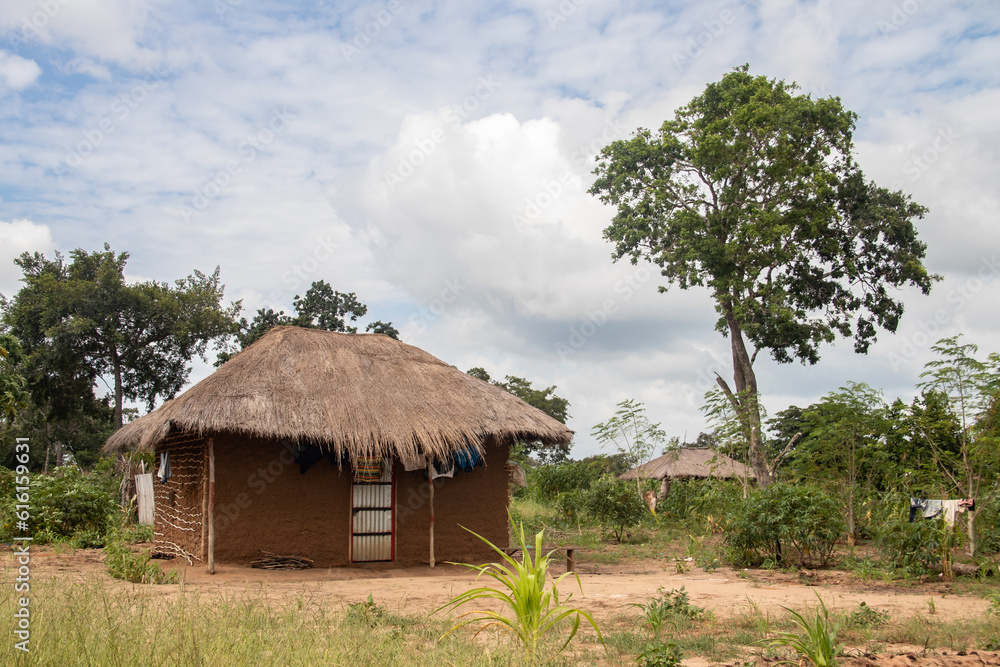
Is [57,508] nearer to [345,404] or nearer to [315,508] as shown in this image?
[315,508]

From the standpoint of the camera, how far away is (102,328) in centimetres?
2228

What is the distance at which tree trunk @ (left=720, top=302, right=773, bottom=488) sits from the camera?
17812mm

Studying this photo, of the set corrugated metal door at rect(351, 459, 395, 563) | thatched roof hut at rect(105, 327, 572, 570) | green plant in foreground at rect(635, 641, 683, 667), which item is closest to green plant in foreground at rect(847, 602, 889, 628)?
green plant in foreground at rect(635, 641, 683, 667)

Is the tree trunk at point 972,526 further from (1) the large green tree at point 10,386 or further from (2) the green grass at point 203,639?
(1) the large green tree at point 10,386

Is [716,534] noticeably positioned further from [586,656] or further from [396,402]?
[586,656]

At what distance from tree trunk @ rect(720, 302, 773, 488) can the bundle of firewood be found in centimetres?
1110

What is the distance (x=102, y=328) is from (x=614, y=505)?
16239 millimetres

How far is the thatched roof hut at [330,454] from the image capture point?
9750 millimetres

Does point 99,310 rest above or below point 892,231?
below

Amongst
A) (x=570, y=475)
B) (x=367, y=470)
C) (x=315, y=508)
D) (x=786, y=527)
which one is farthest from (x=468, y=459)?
(x=570, y=475)

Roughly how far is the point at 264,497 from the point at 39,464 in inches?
1017

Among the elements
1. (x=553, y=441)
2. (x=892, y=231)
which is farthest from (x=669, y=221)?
(x=553, y=441)

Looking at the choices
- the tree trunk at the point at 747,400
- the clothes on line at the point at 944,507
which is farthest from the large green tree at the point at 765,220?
the clothes on line at the point at 944,507

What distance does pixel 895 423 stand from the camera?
13.4 metres
